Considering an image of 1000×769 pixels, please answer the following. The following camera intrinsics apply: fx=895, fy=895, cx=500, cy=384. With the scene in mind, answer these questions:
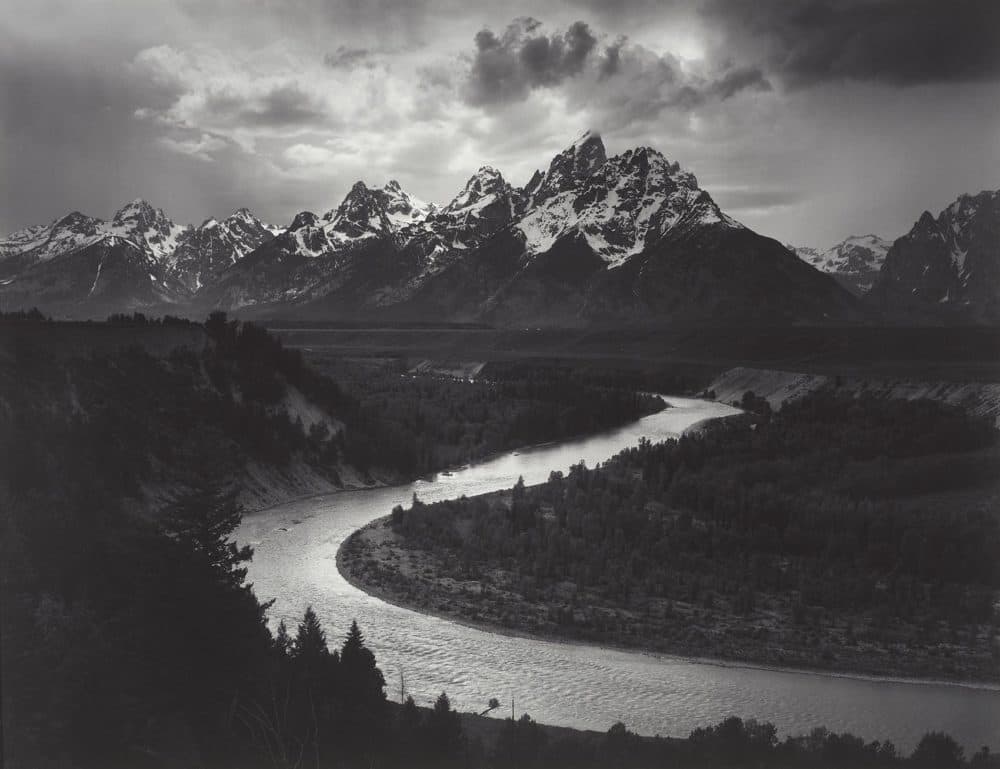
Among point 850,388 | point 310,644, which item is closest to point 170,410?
point 310,644

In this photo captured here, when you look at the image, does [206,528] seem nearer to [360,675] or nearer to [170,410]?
[360,675]

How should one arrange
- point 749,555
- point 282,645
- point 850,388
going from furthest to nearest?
point 850,388 < point 749,555 < point 282,645

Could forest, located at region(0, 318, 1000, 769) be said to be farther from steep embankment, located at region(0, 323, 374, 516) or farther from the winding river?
steep embankment, located at region(0, 323, 374, 516)

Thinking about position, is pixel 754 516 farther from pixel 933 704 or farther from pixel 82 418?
pixel 82 418

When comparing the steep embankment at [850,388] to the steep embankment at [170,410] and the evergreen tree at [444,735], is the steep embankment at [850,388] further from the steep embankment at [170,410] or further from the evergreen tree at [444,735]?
the evergreen tree at [444,735]

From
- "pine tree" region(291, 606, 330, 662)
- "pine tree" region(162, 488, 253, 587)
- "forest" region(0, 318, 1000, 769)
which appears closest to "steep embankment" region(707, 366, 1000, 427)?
"forest" region(0, 318, 1000, 769)

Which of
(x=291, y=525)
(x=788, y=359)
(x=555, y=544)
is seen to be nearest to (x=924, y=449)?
(x=555, y=544)
